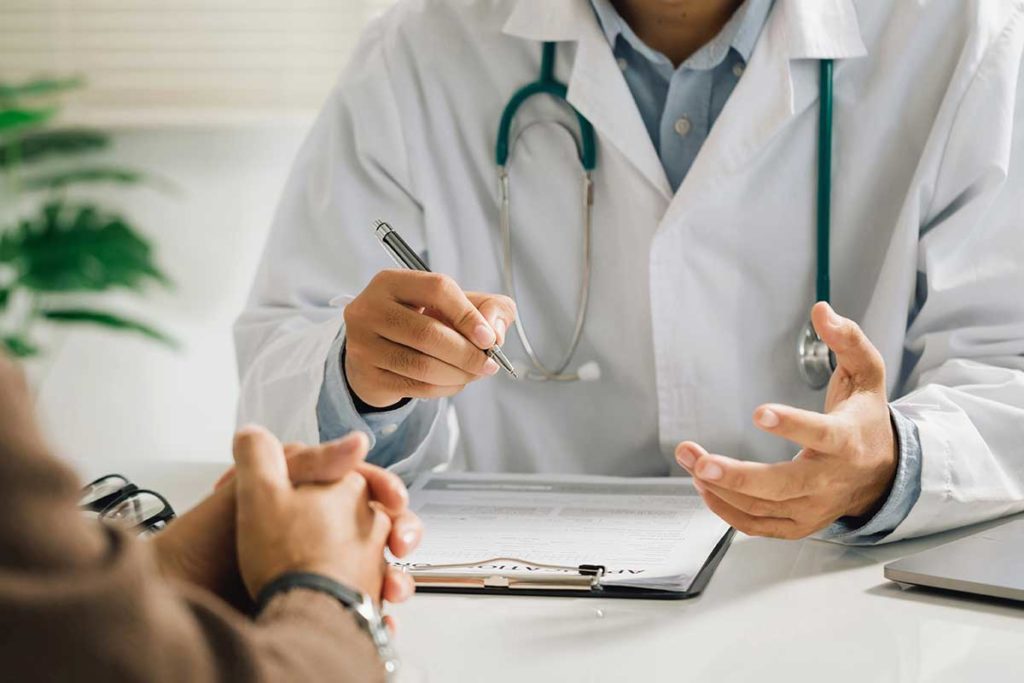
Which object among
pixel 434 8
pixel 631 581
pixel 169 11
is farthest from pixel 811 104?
pixel 169 11

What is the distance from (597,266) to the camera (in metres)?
1.47

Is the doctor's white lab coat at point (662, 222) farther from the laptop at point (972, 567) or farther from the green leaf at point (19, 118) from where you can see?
the green leaf at point (19, 118)

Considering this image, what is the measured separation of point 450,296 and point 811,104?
20.8 inches

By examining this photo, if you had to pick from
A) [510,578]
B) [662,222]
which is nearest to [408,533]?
[510,578]

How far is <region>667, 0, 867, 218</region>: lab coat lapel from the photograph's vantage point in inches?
54.1

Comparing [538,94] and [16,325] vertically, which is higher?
[538,94]

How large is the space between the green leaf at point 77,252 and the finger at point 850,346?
1814mm

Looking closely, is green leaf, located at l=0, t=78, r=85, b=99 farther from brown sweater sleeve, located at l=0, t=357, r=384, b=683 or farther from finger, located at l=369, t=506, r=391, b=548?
brown sweater sleeve, located at l=0, t=357, r=384, b=683

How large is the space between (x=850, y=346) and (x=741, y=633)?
295 millimetres

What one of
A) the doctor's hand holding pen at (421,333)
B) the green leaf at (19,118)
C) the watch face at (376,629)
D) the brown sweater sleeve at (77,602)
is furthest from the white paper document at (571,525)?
the green leaf at (19,118)

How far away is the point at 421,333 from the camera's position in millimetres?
1127

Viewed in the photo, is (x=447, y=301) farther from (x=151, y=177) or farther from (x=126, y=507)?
(x=151, y=177)

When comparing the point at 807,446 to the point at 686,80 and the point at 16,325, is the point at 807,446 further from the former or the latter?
the point at 16,325

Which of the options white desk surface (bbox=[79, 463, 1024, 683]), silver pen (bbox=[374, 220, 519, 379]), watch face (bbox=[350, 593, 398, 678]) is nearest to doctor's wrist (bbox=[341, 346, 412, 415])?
silver pen (bbox=[374, 220, 519, 379])
